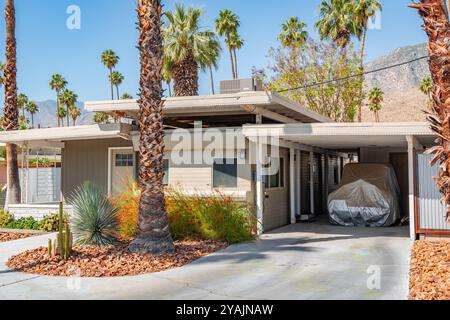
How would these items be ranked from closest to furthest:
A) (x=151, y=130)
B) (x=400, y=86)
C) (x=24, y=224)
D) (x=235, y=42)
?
(x=151, y=130)
(x=24, y=224)
(x=235, y=42)
(x=400, y=86)

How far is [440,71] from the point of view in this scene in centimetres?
→ 689

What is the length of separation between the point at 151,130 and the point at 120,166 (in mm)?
6912

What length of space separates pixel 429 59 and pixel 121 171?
11.7m

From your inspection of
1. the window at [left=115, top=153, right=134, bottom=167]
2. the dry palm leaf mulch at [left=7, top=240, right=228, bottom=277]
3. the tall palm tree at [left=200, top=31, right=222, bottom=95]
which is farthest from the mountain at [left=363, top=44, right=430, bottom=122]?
the dry palm leaf mulch at [left=7, top=240, right=228, bottom=277]

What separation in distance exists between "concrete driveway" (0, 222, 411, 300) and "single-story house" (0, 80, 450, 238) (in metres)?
2.11

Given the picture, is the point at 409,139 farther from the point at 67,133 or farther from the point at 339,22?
the point at 339,22

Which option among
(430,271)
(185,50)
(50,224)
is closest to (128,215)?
(50,224)

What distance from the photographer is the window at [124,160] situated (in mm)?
16156

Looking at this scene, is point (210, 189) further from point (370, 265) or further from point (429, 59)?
point (429, 59)

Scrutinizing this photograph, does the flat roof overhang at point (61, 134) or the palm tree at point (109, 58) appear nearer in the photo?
the flat roof overhang at point (61, 134)

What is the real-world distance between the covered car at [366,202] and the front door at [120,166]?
7.23 meters

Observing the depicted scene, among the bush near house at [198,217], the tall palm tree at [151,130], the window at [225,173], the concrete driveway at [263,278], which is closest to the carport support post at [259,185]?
the bush near house at [198,217]

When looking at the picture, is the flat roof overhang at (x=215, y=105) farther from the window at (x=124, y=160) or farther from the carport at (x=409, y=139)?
the window at (x=124, y=160)
